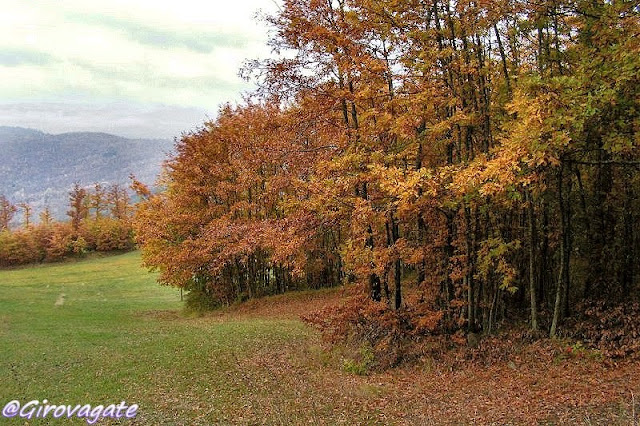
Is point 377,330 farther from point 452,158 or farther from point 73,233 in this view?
point 73,233

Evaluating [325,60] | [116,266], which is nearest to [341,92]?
[325,60]

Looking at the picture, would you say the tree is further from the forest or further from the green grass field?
the forest

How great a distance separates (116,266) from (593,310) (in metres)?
59.2

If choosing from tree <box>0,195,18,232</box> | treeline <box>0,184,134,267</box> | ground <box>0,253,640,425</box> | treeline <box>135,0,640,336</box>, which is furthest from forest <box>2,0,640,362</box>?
tree <box>0,195,18,232</box>

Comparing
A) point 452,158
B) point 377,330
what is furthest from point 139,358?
point 452,158

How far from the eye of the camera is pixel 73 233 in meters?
69.0

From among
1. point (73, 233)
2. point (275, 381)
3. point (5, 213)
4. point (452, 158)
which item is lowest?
point (275, 381)

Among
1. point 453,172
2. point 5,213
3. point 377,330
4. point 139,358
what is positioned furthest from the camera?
point 5,213

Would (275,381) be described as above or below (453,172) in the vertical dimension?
below

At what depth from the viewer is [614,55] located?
8.12m

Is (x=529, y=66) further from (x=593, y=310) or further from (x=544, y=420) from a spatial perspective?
(x=544, y=420)

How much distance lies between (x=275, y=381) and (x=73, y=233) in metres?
67.6

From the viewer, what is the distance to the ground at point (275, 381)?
854 centimetres

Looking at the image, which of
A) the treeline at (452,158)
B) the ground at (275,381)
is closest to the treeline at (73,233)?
the ground at (275,381)
